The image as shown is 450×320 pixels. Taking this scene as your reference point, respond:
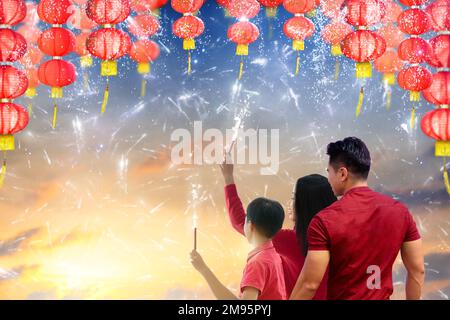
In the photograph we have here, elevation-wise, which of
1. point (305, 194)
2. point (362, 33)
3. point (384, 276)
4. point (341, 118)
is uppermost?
point (362, 33)

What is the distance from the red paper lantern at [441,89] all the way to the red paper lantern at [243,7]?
3.66 ft

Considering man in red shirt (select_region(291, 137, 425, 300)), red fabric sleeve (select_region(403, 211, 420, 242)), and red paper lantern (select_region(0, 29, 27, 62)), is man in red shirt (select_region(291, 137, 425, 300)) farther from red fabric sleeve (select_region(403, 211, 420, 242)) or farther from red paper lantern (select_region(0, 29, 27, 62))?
red paper lantern (select_region(0, 29, 27, 62))

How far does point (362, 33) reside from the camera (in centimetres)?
391

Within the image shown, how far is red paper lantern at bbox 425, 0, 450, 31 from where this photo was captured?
4.11m

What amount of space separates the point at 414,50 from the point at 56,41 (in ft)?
6.64

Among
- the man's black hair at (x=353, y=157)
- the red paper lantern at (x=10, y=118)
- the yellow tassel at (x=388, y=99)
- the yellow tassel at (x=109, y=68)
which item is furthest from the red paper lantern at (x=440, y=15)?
the red paper lantern at (x=10, y=118)

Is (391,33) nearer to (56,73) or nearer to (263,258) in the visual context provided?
(56,73)

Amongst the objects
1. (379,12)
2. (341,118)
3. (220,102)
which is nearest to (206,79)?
(220,102)

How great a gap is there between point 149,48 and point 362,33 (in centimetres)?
141

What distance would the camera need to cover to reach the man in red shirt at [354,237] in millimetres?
2012

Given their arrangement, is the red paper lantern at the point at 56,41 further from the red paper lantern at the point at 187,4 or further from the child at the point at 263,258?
the child at the point at 263,258

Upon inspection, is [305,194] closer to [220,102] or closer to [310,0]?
[310,0]

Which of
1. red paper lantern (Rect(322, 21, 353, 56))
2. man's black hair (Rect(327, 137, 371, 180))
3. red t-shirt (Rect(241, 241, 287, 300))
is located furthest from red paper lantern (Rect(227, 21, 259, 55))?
man's black hair (Rect(327, 137, 371, 180))

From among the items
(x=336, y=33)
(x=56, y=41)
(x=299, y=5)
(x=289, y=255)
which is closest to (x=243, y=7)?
(x=299, y=5)
